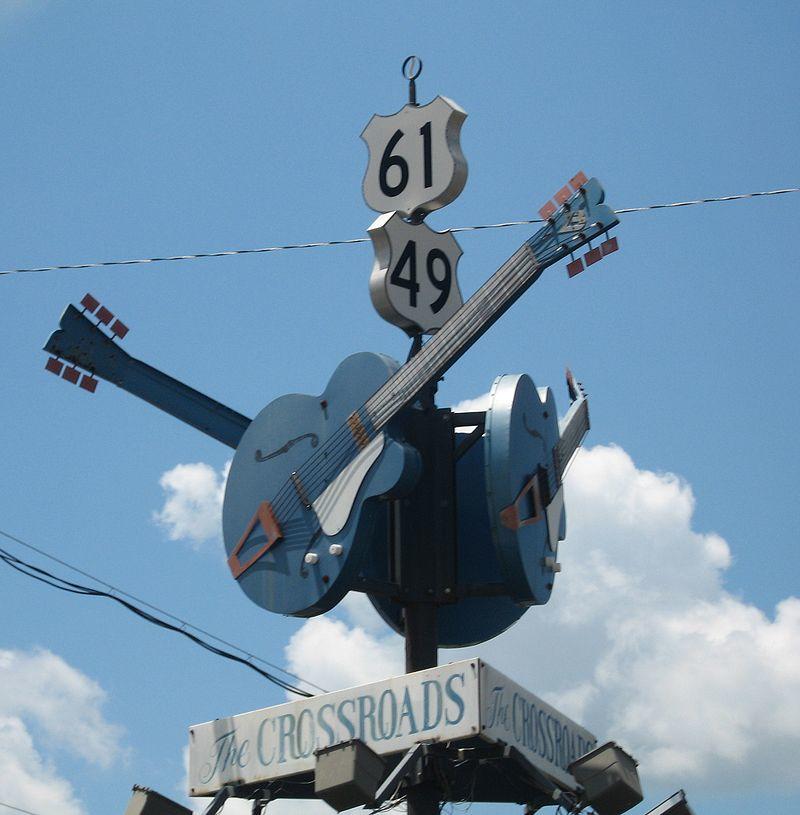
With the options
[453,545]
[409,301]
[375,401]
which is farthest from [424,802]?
[409,301]

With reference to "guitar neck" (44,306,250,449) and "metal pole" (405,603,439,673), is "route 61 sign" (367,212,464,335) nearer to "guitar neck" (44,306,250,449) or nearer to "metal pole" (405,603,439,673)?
"guitar neck" (44,306,250,449)

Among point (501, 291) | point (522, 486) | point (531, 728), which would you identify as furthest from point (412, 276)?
point (531, 728)

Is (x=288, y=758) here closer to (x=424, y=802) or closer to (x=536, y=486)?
(x=424, y=802)

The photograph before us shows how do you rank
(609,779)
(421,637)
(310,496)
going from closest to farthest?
(609,779)
(421,637)
(310,496)

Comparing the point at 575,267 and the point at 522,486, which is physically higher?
the point at 575,267

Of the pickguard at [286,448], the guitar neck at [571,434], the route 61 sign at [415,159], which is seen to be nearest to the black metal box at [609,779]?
the guitar neck at [571,434]

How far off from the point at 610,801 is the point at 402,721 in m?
2.10

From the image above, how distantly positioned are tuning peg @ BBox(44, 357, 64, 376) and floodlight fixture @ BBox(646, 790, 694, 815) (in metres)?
8.44

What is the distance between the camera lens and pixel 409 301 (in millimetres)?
20391

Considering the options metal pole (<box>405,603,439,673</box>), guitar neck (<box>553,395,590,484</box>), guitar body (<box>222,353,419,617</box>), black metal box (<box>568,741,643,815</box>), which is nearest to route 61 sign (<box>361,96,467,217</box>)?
guitar body (<box>222,353,419,617</box>)

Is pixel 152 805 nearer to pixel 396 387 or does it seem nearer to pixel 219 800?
pixel 219 800

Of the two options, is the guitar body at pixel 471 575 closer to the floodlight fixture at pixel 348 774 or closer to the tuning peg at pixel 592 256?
the tuning peg at pixel 592 256

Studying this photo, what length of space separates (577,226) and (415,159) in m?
2.66

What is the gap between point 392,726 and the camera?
17.3 meters
